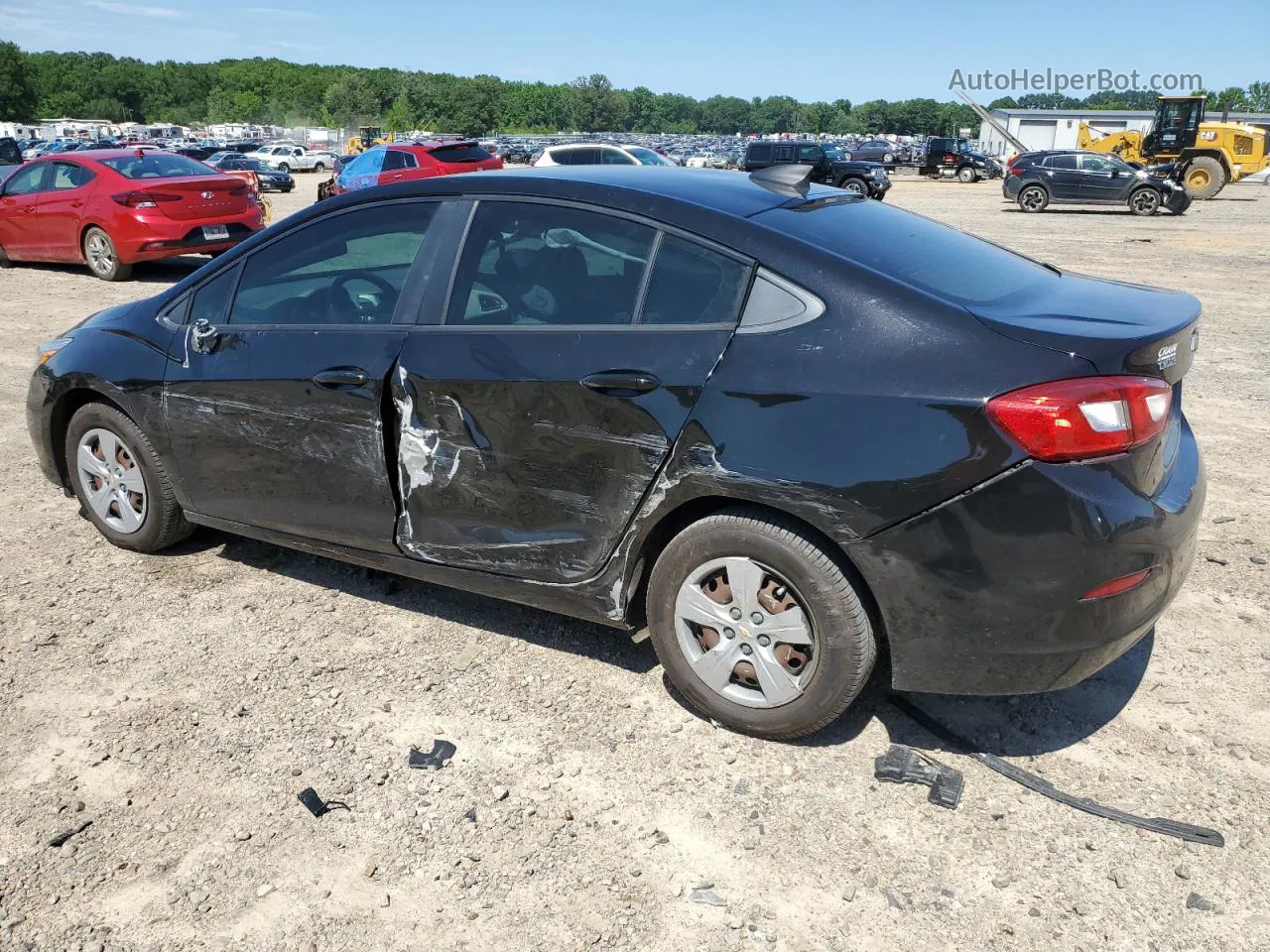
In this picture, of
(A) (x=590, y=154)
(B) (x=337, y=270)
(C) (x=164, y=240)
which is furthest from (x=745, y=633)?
(A) (x=590, y=154)

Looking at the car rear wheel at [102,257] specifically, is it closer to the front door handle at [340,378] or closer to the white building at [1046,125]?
the front door handle at [340,378]

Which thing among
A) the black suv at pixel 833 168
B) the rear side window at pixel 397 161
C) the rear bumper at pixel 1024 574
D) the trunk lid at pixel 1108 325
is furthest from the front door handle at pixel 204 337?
the black suv at pixel 833 168

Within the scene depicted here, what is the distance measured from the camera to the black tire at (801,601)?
2.94 meters

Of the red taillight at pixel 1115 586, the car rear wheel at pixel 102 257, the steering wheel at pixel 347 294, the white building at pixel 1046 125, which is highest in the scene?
the white building at pixel 1046 125

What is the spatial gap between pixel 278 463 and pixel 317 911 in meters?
1.83

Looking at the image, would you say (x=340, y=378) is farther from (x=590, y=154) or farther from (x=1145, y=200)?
(x=1145, y=200)

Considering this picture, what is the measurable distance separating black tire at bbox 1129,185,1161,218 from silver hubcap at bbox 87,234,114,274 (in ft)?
76.5

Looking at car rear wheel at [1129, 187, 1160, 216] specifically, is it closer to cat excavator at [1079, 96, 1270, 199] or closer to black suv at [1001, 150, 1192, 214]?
black suv at [1001, 150, 1192, 214]

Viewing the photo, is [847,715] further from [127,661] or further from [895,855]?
[127,661]

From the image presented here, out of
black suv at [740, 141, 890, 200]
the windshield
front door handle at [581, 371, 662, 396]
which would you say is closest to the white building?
black suv at [740, 141, 890, 200]

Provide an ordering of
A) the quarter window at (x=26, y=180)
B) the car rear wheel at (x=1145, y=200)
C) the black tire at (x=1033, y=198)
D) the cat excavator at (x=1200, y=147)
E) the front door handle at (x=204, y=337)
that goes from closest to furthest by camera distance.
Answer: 1. the front door handle at (x=204, y=337)
2. the quarter window at (x=26, y=180)
3. the car rear wheel at (x=1145, y=200)
4. the black tire at (x=1033, y=198)
5. the cat excavator at (x=1200, y=147)

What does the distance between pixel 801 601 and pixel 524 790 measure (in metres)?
0.99

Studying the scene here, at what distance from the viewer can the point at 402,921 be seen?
2580 mm

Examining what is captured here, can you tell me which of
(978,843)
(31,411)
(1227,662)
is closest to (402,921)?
(978,843)
